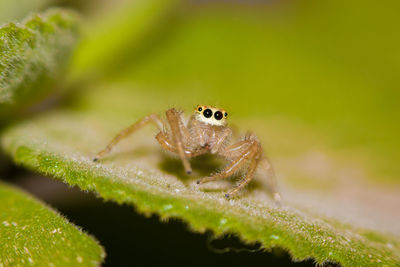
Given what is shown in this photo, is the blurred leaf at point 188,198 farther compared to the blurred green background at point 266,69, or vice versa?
the blurred green background at point 266,69

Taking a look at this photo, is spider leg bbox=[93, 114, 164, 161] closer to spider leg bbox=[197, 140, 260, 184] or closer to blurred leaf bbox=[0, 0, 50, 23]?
spider leg bbox=[197, 140, 260, 184]

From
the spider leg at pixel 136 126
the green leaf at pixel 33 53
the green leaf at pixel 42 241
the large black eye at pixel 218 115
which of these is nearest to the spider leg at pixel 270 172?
the large black eye at pixel 218 115

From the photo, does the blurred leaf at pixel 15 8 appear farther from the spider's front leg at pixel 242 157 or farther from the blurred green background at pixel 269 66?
the spider's front leg at pixel 242 157

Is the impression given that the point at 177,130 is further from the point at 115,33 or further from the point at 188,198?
the point at 115,33

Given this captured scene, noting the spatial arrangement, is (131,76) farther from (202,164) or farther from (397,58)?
(397,58)

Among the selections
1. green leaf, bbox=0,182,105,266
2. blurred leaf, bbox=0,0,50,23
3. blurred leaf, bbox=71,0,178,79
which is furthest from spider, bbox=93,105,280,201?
blurred leaf, bbox=71,0,178,79

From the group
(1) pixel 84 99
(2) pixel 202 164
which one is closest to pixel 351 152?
(2) pixel 202 164

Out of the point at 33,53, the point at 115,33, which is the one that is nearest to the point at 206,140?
the point at 33,53

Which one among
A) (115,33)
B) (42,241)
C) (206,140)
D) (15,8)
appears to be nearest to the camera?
(42,241)
